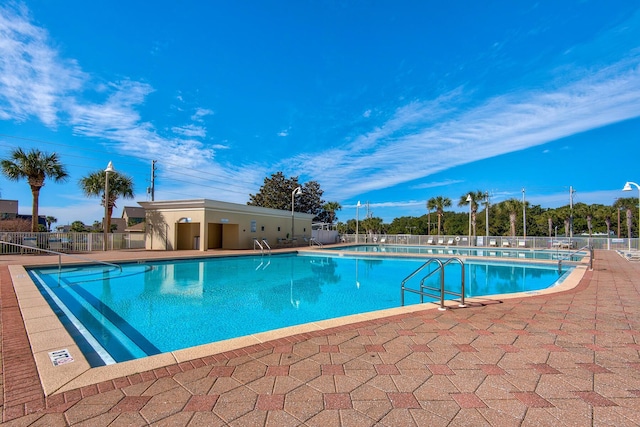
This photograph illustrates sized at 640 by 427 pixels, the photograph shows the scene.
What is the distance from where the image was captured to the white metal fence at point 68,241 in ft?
43.4

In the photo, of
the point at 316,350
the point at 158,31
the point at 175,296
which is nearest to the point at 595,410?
the point at 316,350

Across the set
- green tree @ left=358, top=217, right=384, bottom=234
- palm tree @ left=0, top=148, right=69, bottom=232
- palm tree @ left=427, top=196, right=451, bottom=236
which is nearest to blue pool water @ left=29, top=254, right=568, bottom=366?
palm tree @ left=0, top=148, right=69, bottom=232

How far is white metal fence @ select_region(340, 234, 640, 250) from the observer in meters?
21.0

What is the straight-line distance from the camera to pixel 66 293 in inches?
270

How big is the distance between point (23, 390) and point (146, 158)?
81.3 ft

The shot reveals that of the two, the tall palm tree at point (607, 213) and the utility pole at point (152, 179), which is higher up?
the utility pole at point (152, 179)

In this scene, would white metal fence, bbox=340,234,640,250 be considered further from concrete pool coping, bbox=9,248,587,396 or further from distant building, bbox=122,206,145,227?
distant building, bbox=122,206,145,227

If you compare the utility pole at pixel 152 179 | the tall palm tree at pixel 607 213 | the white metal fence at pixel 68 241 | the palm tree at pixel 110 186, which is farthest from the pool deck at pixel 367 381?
the tall palm tree at pixel 607 213

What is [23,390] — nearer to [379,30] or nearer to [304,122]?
[379,30]

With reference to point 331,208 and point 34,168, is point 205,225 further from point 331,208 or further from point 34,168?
point 331,208

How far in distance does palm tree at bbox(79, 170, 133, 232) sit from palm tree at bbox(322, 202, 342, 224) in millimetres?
25786

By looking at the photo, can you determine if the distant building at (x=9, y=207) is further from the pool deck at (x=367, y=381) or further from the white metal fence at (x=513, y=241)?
the pool deck at (x=367, y=381)

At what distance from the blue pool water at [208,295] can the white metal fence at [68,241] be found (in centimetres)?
557

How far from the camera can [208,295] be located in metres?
7.21
